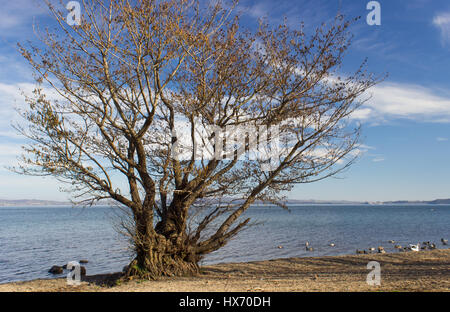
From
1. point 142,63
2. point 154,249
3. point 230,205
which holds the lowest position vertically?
point 154,249

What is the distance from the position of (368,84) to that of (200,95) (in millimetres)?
6672

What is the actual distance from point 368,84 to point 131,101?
9669 mm

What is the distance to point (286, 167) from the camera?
1524 centimetres

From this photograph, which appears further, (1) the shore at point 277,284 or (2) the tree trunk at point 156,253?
(2) the tree trunk at point 156,253

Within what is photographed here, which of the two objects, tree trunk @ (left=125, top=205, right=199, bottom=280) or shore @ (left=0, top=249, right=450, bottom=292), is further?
tree trunk @ (left=125, top=205, right=199, bottom=280)

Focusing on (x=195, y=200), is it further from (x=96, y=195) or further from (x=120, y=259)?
(x=120, y=259)

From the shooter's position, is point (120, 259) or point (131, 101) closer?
point (131, 101)

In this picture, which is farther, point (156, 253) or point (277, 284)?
point (156, 253)

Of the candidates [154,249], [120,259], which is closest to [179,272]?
[154,249]

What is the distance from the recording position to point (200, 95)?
1350 cm

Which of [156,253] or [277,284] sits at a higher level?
[156,253]
